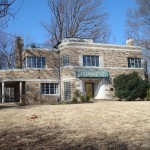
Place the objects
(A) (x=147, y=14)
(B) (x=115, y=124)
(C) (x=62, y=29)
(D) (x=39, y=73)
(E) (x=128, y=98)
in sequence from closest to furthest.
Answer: (B) (x=115, y=124) → (E) (x=128, y=98) → (D) (x=39, y=73) → (A) (x=147, y=14) → (C) (x=62, y=29)

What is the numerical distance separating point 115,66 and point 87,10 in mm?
14963

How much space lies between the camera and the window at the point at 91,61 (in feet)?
92.4

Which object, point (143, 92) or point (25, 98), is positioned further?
point (25, 98)

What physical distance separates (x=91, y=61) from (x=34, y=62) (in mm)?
5974

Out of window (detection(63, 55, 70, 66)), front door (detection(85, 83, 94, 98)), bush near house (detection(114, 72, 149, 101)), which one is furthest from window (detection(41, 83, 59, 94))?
bush near house (detection(114, 72, 149, 101))

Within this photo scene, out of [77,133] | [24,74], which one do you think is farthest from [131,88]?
[77,133]

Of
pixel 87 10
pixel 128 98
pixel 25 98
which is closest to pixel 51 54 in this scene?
pixel 25 98

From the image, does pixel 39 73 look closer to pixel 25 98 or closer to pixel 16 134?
pixel 25 98

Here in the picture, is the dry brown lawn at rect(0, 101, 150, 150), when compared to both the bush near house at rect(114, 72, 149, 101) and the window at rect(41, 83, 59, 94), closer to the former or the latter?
the bush near house at rect(114, 72, 149, 101)

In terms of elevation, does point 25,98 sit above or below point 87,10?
below

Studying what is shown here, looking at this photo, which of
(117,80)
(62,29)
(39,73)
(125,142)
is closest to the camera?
(125,142)

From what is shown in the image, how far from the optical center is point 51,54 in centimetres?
2895

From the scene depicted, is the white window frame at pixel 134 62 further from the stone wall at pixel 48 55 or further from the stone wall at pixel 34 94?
the stone wall at pixel 34 94

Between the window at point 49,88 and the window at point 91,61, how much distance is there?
3.93 metres
